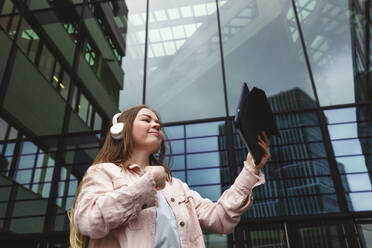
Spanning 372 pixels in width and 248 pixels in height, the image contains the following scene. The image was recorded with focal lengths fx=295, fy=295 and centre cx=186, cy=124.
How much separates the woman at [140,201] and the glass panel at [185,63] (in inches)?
128

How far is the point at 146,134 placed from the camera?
4.13 ft

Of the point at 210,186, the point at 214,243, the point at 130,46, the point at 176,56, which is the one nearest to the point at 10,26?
the point at 130,46

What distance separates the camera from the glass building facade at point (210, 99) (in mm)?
3805

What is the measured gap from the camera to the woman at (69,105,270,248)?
33.7 inches

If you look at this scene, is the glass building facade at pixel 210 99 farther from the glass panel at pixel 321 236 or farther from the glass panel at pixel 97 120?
the glass panel at pixel 97 120

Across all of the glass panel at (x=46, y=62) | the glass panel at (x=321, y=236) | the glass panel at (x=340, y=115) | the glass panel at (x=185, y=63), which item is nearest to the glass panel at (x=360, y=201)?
the glass panel at (x=321, y=236)

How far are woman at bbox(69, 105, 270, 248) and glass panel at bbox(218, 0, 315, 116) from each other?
3.29 m

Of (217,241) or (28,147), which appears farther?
(28,147)

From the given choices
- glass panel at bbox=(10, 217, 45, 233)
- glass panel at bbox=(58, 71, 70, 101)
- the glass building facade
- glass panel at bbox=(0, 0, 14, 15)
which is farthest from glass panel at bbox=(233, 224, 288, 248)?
glass panel at bbox=(0, 0, 14, 15)

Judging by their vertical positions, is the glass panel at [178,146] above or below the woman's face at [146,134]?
above

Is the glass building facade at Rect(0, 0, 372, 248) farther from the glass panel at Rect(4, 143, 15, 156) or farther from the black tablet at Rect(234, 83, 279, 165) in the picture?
the black tablet at Rect(234, 83, 279, 165)

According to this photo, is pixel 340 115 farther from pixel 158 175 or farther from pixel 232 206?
pixel 158 175

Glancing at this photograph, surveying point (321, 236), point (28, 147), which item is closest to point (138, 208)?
Answer: point (321, 236)

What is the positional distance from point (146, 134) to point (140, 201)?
0.43m
